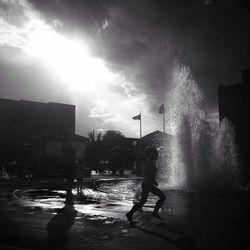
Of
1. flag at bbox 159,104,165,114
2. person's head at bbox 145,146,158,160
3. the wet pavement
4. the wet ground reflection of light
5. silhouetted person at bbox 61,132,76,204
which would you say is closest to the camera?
the wet pavement

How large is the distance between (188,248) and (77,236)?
169 centimetres

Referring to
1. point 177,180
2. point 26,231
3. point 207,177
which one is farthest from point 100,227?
point 177,180

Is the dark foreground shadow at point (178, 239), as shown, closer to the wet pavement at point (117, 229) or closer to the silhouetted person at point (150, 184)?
the wet pavement at point (117, 229)

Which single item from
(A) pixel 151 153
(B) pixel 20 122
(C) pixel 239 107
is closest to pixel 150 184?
(A) pixel 151 153

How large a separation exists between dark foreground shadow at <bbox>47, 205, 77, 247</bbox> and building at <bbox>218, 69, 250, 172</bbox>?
4589 centimetres

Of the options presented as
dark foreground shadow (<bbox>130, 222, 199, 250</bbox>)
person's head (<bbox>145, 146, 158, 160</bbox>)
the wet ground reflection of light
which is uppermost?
person's head (<bbox>145, 146, 158, 160</bbox>)

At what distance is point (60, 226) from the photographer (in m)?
5.61

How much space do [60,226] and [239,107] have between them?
50.6 metres

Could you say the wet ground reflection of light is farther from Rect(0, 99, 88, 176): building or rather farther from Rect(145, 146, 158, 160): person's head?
Rect(0, 99, 88, 176): building

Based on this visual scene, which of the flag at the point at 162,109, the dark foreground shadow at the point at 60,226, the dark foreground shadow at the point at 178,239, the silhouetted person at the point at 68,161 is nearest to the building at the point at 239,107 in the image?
the flag at the point at 162,109

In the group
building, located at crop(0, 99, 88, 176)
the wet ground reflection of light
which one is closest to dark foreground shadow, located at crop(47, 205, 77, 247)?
the wet ground reflection of light

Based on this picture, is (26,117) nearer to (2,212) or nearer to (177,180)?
(177,180)

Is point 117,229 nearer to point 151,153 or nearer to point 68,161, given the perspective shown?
point 151,153

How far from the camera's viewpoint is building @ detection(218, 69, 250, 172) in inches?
1981
